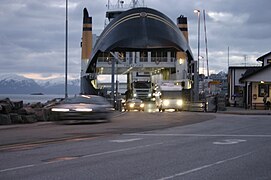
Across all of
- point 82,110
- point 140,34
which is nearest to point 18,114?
point 82,110

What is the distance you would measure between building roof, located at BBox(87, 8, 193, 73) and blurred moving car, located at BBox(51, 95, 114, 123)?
3736 centimetres

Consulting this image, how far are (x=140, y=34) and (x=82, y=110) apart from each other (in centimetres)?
3978

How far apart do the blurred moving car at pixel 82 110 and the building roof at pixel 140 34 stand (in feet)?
123

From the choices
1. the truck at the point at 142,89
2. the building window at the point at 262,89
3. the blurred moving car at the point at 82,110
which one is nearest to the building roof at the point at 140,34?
the truck at the point at 142,89

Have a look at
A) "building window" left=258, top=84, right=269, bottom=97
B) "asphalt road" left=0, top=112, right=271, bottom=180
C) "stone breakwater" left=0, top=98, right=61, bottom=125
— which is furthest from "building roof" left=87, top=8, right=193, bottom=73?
"asphalt road" left=0, top=112, right=271, bottom=180

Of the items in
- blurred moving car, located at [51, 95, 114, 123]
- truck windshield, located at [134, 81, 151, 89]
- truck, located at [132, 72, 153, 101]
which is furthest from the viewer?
truck windshield, located at [134, 81, 151, 89]

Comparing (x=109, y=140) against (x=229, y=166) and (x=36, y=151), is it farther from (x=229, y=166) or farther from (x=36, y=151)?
(x=229, y=166)

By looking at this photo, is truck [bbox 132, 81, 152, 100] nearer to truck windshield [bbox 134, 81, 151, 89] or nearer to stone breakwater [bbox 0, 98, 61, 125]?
truck windshield [bbox 134, 81, 151, 89]

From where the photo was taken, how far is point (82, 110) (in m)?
23.8

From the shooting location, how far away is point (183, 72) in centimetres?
6431

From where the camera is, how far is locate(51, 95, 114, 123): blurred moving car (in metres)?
23.8

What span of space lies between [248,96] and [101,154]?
40.6 m

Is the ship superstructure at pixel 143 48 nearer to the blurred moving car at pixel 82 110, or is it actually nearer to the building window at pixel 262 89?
the building window at pixel 262 89

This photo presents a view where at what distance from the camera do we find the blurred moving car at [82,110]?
23.8 m
